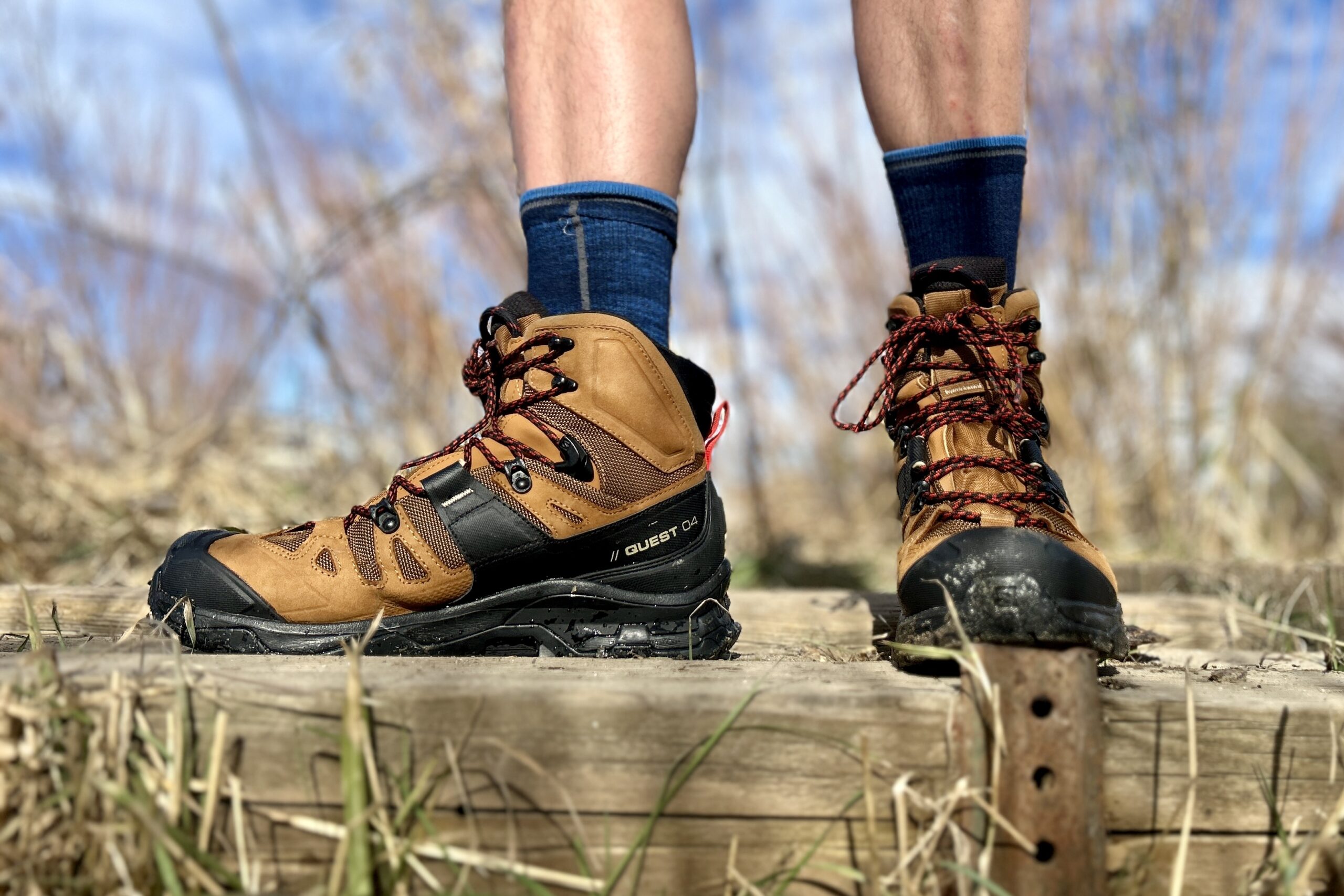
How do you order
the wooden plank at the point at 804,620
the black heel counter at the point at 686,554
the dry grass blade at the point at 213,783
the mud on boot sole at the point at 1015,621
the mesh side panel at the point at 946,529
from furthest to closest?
the wooden plank at the point at 804,620 < the black heel counter at the point at 686,554 < the mesh side panel at the point at 946,529 < the mud on boot sole at the point at 1015,621 < the dry grass blade at the point at 213,783

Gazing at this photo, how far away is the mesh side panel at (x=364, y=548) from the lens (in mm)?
1095

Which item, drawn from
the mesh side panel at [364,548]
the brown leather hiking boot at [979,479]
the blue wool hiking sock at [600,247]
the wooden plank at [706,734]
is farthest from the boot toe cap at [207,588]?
the brown leather hiking boot at [979,479]

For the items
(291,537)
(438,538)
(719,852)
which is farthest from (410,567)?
(719,852)

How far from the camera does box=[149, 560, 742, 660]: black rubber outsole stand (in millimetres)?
1081

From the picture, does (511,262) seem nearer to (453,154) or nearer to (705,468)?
(453,154)

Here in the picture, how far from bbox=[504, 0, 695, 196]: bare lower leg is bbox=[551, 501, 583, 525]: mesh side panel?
40 centimetres

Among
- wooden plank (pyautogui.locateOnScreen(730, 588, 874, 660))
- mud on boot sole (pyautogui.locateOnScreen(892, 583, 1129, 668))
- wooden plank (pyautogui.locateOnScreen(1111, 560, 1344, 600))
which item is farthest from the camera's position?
wooden plank (pyautogui.locateOnScreen(1111, 560, 1344, 600))

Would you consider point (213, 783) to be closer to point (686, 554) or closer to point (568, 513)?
point (568, 513)

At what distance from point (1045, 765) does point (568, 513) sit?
0.56 meters

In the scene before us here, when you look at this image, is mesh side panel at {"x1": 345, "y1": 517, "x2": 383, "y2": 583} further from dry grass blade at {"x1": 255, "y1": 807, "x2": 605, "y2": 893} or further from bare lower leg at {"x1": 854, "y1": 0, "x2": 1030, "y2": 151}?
bare lower leg at {"x1": 854, "y1": 0, "x2": 1030, "y2": 151}

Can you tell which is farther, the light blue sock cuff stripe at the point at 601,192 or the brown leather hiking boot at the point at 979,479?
the light blue sock cuff stripe at the point at 601,192

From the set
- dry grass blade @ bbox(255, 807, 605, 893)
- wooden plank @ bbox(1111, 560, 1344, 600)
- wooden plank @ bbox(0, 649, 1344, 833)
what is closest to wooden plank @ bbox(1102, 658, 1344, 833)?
wooden plank @ bbox(0, 649, 1344, 833)

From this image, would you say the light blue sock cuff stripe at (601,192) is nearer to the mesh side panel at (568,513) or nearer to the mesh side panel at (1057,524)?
the mesh side panel at (568,513)

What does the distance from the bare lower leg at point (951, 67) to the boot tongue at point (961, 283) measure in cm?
17
